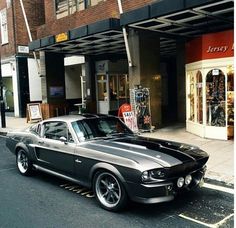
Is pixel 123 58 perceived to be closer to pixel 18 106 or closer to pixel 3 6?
pixel 18 106

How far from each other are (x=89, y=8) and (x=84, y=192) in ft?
34.5

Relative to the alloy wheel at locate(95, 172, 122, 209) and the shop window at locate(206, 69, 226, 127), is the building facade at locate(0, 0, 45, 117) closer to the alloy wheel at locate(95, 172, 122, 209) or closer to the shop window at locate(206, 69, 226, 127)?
the shop window at locate(206, 69, 226, 127)

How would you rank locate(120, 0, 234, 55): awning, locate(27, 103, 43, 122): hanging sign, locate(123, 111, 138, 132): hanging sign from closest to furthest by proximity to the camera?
locate(120, 0, 234, 55): awning → locate(123, 111, 138, 132): hanging sign → locate(27, 103, 43, 122): hanging sign

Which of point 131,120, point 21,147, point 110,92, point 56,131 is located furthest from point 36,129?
point 110,92

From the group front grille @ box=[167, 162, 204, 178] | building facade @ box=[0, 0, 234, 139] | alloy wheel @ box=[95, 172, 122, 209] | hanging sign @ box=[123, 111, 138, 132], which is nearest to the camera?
front grille @ box=[167, 162, 204, 178]

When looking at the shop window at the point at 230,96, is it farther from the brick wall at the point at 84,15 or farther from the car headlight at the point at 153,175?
the car headlight at the point at 153,175

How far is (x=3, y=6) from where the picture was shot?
22125 millimetres

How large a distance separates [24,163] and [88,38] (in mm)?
7642

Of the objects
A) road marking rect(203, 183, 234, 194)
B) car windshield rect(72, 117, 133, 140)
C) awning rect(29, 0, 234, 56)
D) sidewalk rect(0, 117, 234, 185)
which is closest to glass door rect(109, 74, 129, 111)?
awning rect(29, 0, 234, 56)

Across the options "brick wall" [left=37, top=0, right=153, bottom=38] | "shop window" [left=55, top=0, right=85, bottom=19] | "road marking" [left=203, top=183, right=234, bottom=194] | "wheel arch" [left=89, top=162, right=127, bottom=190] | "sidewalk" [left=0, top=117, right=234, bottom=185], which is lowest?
"road marking" [left=203, top=183, right=234, bottom=194]

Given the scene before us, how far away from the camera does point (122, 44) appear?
16062 mm

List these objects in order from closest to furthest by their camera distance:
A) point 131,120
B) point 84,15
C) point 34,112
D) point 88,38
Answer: point 131,120
point 88,38
point 84,15
point 34,112

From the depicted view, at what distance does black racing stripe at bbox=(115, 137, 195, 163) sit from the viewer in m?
4.93

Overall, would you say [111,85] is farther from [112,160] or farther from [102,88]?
[112,160]
